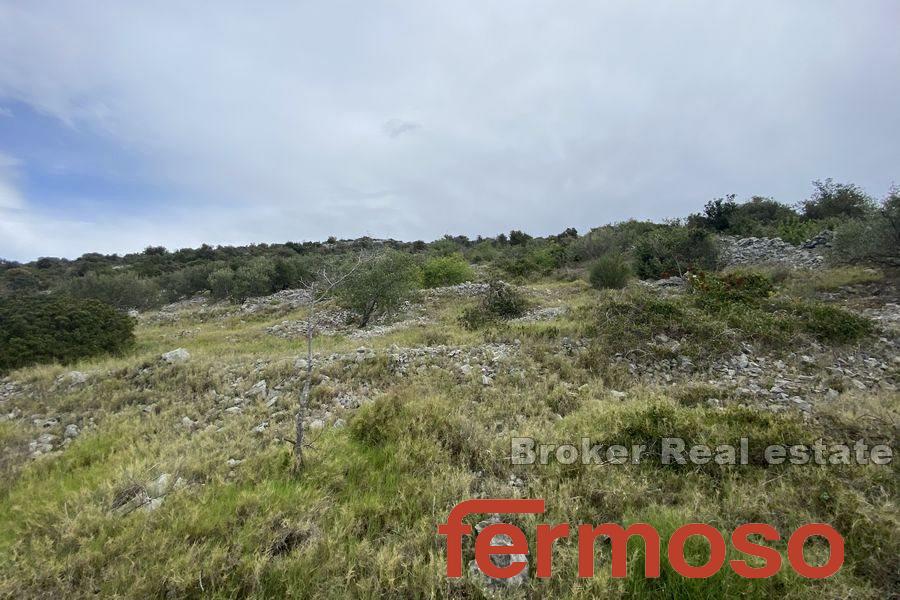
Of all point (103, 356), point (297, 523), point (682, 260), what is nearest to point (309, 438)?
point (297, 523)

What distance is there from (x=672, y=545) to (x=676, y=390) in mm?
3598

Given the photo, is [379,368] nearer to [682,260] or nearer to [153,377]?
[153,377]

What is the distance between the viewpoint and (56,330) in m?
9.70

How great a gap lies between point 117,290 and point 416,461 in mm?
28279

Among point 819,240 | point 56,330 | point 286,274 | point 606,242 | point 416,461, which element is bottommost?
point 416,461

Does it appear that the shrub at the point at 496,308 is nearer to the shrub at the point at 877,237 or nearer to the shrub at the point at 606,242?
the shrub at the point at 877,237

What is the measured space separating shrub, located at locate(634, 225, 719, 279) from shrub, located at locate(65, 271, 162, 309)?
1206 inches

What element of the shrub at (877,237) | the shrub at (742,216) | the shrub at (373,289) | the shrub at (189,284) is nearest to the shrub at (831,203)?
the shrub at (742,216)

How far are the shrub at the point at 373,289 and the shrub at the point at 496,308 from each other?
3111mm

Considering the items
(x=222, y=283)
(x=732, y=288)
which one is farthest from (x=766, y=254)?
(x=222, y=283)

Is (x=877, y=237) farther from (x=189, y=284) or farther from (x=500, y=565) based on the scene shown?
(x=189, y=284)

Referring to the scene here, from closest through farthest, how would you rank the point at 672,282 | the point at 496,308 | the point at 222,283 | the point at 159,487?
the point at 159,487
the point at 496,308
the point at 672,282
the point at 222,283

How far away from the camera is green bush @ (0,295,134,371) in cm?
880

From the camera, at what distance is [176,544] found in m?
2.65
